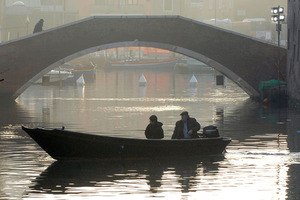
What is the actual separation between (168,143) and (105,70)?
106078mm

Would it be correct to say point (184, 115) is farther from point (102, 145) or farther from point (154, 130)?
point (102, 145)

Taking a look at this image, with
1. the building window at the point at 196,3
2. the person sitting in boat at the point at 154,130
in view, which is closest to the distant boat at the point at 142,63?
the building window at the point at 196,3

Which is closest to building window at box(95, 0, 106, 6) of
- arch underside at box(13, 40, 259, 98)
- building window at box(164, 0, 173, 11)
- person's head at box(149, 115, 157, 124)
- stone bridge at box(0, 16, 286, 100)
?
building window at box(164, 0, 173, 11)

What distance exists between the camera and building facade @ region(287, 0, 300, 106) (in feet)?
193

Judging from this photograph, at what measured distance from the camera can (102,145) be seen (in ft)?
104

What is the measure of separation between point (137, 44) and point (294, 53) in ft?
37.1

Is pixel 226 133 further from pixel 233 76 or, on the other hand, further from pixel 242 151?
pixel 233 76

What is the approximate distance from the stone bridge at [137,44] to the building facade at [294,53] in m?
2.61

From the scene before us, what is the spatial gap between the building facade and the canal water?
96.1 inches

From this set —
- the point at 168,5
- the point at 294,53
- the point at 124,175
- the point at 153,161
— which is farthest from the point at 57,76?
the point at 124,175

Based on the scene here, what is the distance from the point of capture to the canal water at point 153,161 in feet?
88.0

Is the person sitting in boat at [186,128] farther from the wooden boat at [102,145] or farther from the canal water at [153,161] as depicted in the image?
the canal water at [153,161]

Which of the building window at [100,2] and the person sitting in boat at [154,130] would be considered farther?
the building window at [100,2]

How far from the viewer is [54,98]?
7069cm
